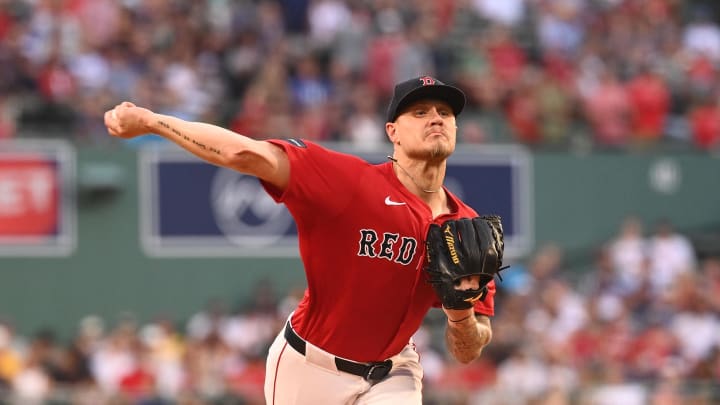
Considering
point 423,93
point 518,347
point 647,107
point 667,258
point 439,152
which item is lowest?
point 518,347

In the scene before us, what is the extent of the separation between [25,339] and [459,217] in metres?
9.71

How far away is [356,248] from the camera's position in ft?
18.5

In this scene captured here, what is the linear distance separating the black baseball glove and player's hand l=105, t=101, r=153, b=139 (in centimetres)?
132

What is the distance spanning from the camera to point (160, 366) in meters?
12.9

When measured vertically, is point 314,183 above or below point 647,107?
above

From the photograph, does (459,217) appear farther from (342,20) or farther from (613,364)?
(342,20)

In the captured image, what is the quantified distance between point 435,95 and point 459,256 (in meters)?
0.76

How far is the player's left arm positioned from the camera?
5941 mm

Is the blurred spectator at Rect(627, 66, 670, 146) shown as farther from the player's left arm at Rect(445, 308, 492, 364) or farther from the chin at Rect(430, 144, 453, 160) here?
the chin at Rect(430, 144, 453, 160)

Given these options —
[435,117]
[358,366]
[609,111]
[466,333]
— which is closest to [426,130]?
[435,117]

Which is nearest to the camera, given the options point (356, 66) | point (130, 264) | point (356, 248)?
point (356, 248)

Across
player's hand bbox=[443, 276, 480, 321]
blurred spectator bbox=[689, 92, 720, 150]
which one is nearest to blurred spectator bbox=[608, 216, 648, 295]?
blurred spectator bbox=[689, 92, 720, 150]

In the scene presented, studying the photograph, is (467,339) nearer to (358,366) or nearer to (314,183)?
(358,366)

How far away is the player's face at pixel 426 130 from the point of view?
5762 mm
